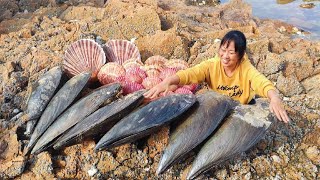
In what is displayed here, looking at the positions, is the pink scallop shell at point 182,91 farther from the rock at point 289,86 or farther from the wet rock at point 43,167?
the rock at point 289,86

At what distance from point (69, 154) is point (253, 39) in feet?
11.8

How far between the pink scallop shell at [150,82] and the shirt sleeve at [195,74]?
0.42 meters

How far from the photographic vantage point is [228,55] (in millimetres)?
4125

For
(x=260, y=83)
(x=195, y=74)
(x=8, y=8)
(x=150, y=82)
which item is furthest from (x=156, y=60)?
(x=8, y=8)

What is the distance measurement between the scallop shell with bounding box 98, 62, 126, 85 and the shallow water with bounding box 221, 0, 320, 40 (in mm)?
6182

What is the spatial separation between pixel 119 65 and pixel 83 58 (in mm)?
508

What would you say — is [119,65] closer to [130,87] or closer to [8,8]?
[130,87]

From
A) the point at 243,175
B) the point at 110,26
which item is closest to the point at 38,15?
the point at 110,26

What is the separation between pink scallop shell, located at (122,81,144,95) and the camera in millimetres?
4340

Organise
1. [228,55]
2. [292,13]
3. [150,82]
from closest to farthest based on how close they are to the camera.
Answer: [228,55], [150,82], [292,13]

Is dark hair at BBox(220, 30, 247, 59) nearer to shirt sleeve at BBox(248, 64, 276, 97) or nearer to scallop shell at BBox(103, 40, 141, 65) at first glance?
shirt sleeve at BBox(248, 64, 276, 97)

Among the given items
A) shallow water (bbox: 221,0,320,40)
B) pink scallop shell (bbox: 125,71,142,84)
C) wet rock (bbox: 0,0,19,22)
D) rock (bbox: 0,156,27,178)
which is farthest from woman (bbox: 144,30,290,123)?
shallow water (bbox: 221,0,320,40)

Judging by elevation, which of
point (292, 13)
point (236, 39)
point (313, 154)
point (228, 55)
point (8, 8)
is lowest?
point (292, 13)

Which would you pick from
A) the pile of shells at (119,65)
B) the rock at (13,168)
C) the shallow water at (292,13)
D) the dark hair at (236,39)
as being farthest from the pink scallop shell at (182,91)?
the shallow water at (292,13)
